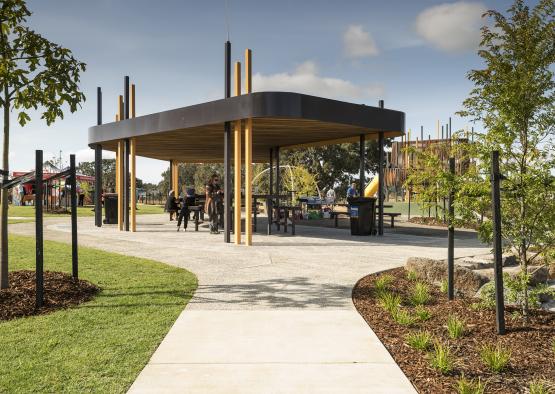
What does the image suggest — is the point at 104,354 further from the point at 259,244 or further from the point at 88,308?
the point at 259,244

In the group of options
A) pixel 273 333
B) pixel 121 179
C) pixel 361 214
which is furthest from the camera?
pixel 121 179

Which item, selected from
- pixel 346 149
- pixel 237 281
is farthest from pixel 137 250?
pixel 346 149

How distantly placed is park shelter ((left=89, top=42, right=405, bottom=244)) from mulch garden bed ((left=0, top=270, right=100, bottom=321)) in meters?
4.10

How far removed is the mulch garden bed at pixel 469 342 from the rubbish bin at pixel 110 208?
1347 centimetres

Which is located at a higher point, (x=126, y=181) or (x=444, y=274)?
(x=126, y=181)

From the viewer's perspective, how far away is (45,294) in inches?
211

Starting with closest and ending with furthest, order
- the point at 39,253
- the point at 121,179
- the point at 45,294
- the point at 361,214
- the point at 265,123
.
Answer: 1. the point at 39,253
2. the point at 45,294
3. the point at 265,123
4. the point at 361,214
5. the point at 121,179

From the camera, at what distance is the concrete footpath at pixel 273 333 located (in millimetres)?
3068

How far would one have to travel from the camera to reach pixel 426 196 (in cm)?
519

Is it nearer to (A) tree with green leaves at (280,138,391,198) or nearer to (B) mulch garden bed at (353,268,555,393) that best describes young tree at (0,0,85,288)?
(B) mulch garden bed at (353,268,555,393)

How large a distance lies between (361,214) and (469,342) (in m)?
9.35

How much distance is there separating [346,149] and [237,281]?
36353 mm

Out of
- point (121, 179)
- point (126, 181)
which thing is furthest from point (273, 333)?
point (121, 179)

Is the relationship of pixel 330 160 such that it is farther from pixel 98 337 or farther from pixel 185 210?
pixel 98 337
